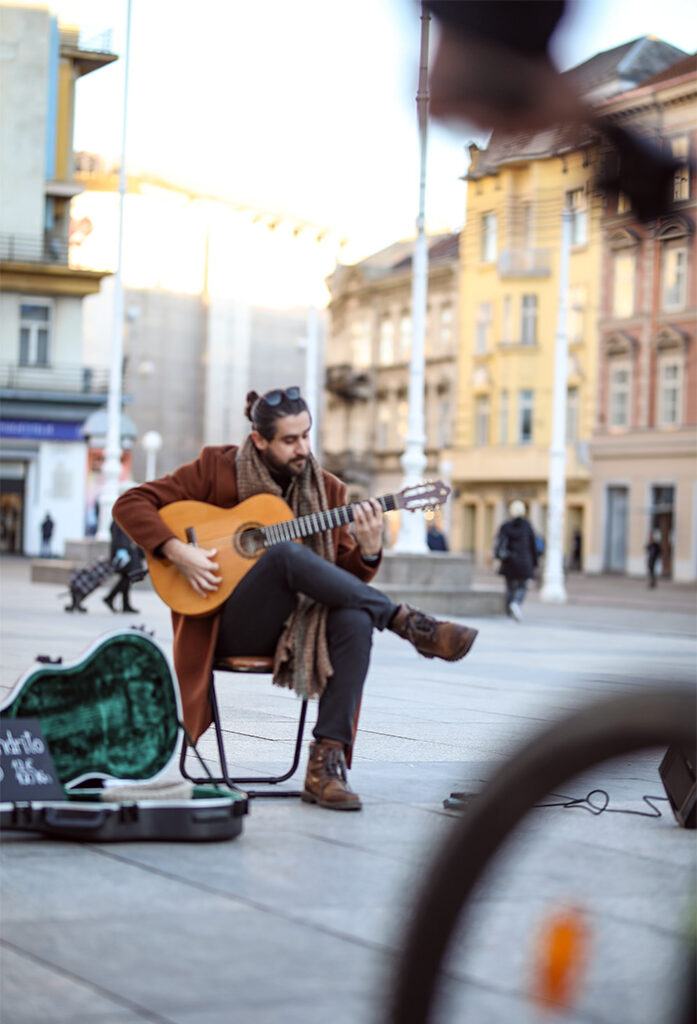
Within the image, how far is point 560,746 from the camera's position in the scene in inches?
73.9

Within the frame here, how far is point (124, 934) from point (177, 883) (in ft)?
1.93

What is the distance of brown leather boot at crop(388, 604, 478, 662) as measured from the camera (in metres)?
Result: 5.30

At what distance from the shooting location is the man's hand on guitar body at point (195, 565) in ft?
18.3

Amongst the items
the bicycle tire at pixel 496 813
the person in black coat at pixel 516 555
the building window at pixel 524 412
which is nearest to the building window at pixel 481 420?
the building window at pixel 524 412

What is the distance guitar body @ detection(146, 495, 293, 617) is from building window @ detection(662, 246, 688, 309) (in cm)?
353

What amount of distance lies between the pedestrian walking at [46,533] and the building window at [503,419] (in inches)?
651

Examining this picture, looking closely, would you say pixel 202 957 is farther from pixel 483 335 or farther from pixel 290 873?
pixel 483 335

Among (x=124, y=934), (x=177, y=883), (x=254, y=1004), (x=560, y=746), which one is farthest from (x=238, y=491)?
(x=560, y=746)

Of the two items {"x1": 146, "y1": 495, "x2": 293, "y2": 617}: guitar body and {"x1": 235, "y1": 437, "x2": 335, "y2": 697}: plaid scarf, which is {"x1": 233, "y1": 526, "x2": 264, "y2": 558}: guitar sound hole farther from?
{"x1": 235, "y1": 437, "x2": 335, "y2": 697}: plaid scarf

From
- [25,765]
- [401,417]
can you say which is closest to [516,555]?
[25,765]

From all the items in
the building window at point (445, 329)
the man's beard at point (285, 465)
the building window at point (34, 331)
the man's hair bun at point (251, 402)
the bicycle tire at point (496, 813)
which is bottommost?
the bicycle tire at point (496, 813)

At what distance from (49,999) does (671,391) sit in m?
1.64

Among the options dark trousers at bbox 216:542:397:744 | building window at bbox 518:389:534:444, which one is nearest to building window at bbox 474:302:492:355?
building window at bbox 518:389:534:444

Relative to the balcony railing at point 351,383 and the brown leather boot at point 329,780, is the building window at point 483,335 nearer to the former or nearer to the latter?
the balcony railing at point 351,383
